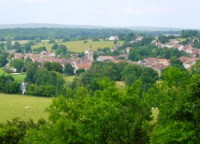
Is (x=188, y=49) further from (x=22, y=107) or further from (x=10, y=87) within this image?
(x=22, y=107)

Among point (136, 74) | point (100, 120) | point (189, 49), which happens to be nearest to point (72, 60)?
point (136, 74)

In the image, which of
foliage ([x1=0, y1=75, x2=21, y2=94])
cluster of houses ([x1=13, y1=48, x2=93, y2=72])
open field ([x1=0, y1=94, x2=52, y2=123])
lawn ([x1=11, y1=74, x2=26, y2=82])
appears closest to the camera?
open field ([x1=0, y1=94, x2=52, y2=123])

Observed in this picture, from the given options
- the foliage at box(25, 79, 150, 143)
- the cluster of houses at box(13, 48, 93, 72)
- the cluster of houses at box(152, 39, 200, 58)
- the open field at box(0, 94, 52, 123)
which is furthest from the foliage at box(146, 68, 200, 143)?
the cluster of houses at box(152, 39, 200, 58)

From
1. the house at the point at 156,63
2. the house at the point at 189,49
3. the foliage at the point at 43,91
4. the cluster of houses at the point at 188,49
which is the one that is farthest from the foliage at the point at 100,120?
the house at the point at 189,49

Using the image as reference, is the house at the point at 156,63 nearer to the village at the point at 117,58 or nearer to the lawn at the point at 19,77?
the village at the point at 117,58

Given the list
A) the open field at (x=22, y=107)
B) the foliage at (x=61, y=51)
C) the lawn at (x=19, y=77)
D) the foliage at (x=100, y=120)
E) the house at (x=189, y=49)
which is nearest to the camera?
the foliage at (x=100, y=120)

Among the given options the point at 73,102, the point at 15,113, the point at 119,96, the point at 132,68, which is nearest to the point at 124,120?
the point at 119,96

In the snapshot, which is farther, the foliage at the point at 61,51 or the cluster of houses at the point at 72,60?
the foliage at the point at 61,51

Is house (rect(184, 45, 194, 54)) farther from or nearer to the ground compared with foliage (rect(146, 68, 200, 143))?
nearer to the ground

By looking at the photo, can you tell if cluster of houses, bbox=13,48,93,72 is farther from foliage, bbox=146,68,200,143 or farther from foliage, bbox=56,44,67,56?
foliage, bbox=146,68,200,143
